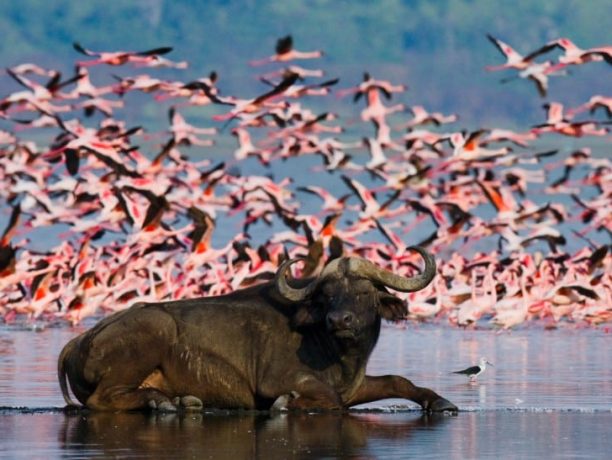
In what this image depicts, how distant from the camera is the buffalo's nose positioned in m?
14.9

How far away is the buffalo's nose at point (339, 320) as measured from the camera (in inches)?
588

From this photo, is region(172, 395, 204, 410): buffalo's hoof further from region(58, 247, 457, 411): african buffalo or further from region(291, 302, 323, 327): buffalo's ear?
region(291, 302, 323, 327): buffalo's ear

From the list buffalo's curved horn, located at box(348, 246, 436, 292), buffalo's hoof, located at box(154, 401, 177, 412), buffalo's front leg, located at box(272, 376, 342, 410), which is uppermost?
buffalo's curved horn, located at box(348, 246, 436, 292)

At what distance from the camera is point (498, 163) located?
161 ft

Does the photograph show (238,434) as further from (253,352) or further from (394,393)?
(394,393)

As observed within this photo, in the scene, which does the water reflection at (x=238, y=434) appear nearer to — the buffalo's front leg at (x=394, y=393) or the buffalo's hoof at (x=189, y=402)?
the buffalo's hoof at (x=189, y=402)

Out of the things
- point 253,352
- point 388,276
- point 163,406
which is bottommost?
point 163,406

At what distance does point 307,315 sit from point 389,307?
0.67 metres

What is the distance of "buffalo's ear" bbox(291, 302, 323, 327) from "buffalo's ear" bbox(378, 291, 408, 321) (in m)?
0.48

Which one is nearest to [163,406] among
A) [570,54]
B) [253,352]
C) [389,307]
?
[253,352]

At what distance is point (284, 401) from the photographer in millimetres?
15023

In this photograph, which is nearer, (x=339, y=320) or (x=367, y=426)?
(x=367, y=426)

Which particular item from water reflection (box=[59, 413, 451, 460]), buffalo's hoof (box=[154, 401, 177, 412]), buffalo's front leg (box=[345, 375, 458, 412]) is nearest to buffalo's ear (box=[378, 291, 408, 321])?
buffalo's front leg (box=[345, 375, 458, 412])

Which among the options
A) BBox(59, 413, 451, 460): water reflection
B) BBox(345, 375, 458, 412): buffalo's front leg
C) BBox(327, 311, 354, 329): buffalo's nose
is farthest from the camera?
BBox(345, 375, 458, 412): buffalo's front leg
